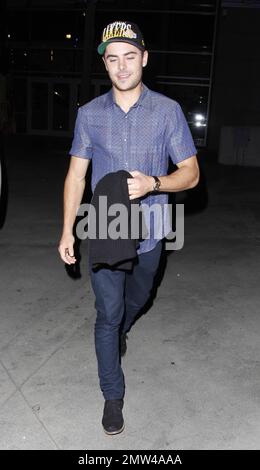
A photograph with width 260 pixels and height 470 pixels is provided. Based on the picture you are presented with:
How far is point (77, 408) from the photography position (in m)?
3.01

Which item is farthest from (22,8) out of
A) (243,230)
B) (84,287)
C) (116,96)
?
(116,96)

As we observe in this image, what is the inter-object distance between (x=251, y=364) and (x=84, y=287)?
1.94 m

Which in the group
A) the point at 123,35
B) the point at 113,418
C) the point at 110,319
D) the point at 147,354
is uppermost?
the point at 123,35

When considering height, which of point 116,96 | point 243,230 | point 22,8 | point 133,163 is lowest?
point 243,230

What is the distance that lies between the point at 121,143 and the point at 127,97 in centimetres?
25

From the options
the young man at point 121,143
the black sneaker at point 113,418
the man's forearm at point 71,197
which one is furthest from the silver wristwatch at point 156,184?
the black sneaker at point 113,418

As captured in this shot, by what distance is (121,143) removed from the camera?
2.68 metres

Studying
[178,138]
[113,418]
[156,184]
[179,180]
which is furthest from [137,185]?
[113,418]

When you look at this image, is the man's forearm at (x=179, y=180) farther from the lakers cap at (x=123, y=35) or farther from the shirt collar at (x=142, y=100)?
the lakers cap at (x=123, y=35)

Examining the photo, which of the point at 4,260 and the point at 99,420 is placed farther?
the point at 4,260

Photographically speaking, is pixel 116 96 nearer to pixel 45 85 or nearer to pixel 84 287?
pixel 84 287

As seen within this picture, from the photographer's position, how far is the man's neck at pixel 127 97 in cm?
269

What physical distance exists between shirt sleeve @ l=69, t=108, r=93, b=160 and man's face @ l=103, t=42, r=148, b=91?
269mm

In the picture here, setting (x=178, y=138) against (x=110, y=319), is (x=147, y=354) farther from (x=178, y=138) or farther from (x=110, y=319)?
(x=178, y=138)
